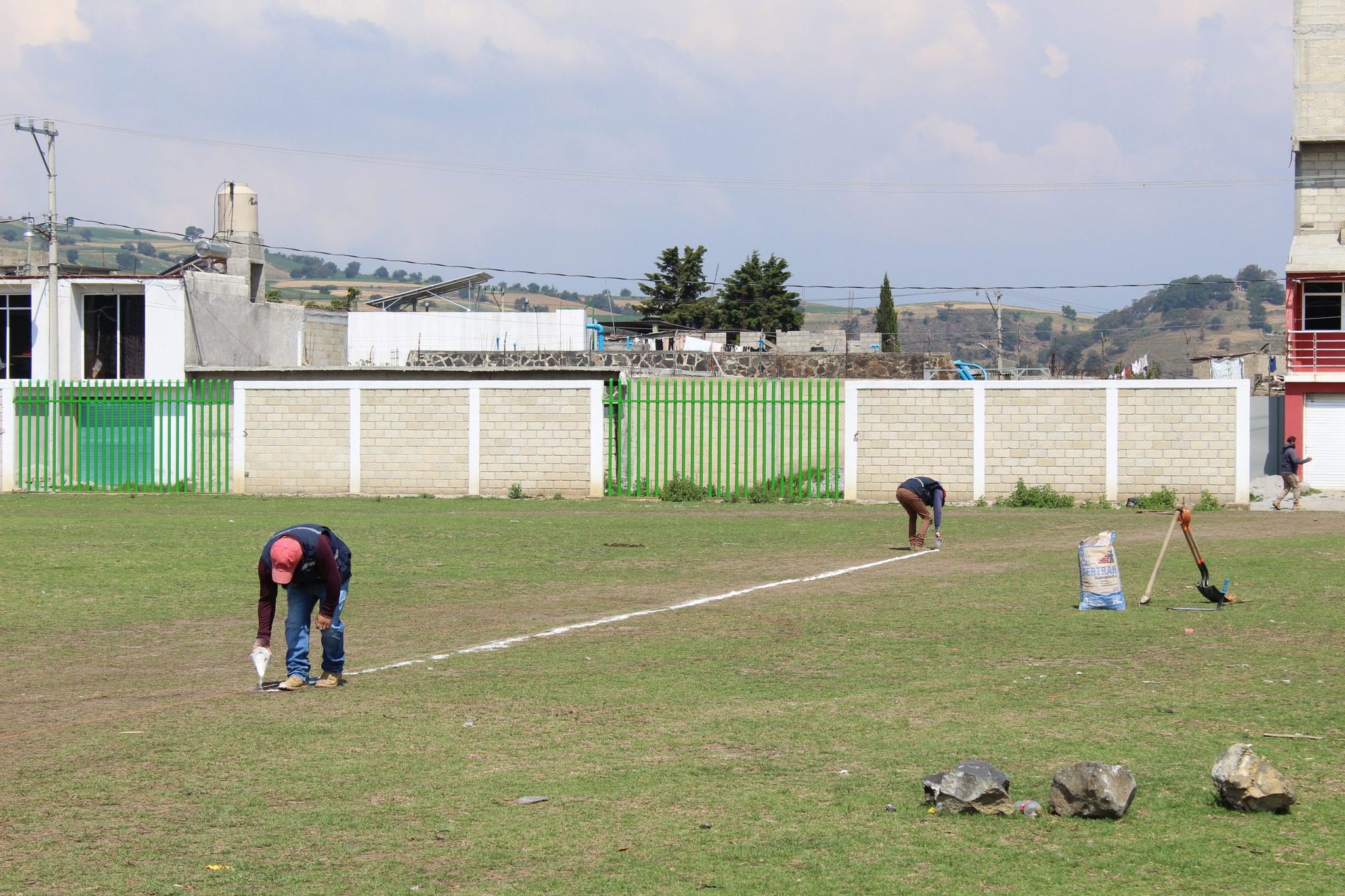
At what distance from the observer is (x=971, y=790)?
6.89 meters

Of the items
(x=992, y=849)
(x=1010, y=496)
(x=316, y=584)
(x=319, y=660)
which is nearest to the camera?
(x=992, y=849)

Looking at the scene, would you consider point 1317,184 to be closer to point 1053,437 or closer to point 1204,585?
point 1053,437

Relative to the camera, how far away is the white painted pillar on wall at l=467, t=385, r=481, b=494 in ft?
105

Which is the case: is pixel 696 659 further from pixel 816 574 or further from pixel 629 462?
pixel 629 462

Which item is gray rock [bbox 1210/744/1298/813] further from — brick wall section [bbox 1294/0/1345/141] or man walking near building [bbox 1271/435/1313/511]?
brick wall section [bbox 1294/0/1345/141]

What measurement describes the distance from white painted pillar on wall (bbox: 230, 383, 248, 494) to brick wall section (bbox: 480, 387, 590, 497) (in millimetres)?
5770

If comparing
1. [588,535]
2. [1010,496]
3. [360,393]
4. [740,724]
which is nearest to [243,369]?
[360,393]

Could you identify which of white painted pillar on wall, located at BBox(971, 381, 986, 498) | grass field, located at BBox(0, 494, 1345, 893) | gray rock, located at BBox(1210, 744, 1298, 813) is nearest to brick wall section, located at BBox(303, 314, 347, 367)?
white painted pillar on wall, located at BBox(971, 381, 986, 498)

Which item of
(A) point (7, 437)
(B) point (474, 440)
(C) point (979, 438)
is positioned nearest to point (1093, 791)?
(C) point (979, 438)

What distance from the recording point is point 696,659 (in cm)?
1152

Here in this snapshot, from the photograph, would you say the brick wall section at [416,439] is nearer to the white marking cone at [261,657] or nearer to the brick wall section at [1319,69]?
the white marking cone at [261,657]

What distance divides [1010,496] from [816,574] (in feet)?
46.1

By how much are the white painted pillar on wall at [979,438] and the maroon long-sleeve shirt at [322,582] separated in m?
22.4

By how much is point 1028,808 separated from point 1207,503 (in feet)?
80.7
